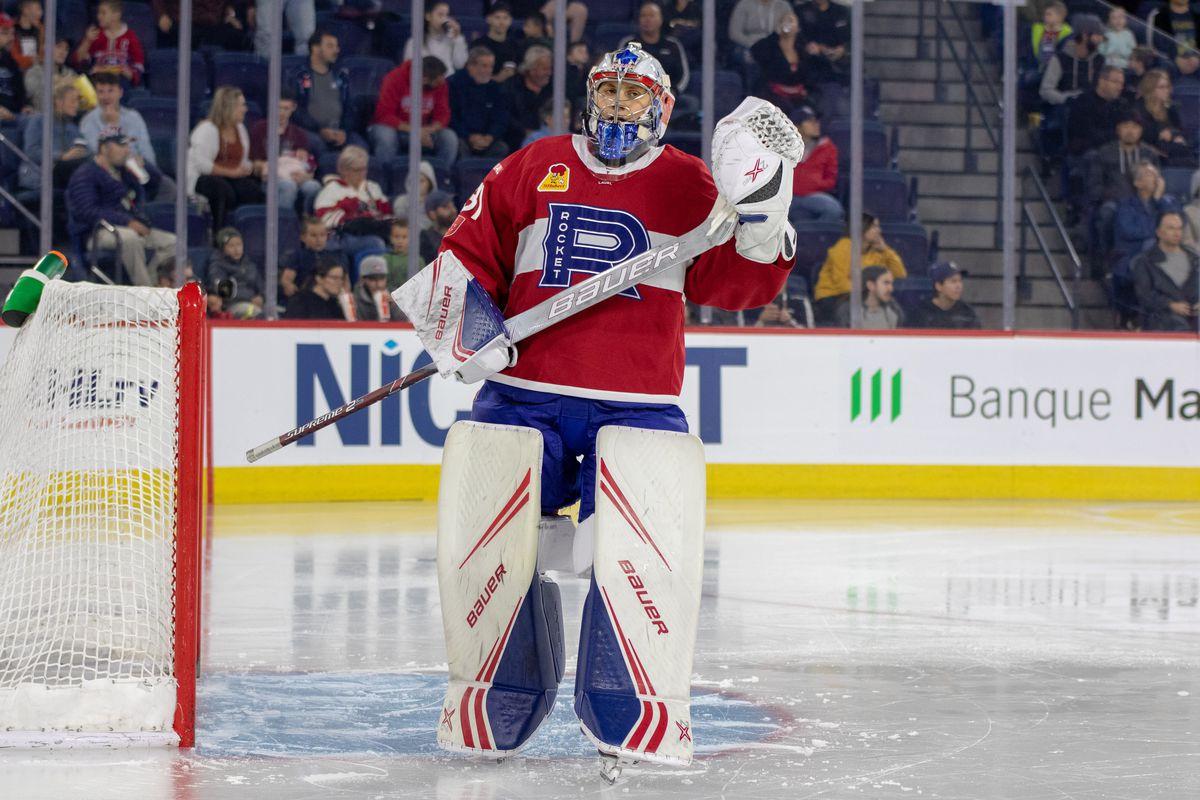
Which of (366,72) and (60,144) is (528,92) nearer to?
(366,72)

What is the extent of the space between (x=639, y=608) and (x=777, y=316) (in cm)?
598

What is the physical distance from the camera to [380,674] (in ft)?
13.8

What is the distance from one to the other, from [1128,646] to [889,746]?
5.16 ft

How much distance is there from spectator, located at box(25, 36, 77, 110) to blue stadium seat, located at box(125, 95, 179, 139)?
10.8 inches

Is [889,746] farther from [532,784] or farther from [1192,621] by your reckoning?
[1192,621]

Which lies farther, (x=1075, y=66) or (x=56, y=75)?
(x=1075, y=66)

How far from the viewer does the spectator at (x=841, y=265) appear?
356 inches

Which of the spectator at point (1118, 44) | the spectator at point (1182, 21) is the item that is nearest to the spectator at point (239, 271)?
the spectator at point (1118, 44)

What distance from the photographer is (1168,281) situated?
9.29 meters

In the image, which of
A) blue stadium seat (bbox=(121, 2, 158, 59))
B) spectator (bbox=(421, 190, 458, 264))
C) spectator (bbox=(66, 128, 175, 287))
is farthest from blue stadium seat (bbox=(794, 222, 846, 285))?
blue stadium seat (bbox=(121, 2, 158, 59))

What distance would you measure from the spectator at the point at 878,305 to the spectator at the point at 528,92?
6.25ft

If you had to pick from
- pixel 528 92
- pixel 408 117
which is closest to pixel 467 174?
pixel 408 117

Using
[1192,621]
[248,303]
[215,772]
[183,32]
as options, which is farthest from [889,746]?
[183,32]

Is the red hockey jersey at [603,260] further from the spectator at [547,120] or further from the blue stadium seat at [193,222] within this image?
the spectator at [547,120]
